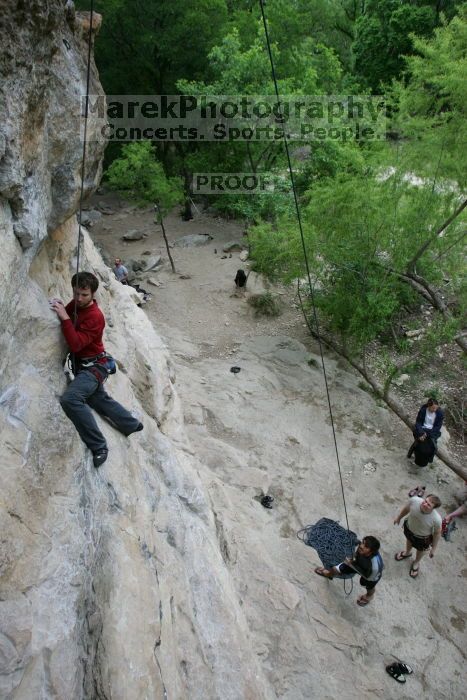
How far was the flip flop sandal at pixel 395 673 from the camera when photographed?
5.04 meters

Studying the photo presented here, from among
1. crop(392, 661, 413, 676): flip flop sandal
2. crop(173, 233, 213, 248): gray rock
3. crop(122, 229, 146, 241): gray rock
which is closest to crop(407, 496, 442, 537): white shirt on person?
crop(392, 661, 413, 676): flip flop sandal

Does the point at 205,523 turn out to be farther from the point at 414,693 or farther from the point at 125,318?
the point at 125,318

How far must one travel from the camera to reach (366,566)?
202 inches

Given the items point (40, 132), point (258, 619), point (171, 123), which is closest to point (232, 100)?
point (171, 123)

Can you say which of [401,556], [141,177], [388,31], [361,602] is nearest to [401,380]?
[401,556]

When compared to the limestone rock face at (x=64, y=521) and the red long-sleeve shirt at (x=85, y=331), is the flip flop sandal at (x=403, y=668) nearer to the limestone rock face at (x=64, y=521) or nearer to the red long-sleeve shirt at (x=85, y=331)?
the limestone rock face at (x=64, y=521)

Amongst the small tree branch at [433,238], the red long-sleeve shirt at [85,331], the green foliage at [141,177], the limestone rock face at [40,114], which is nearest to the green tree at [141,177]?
the green foliage at [141,177]

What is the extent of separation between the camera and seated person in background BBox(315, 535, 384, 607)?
16.4 feet

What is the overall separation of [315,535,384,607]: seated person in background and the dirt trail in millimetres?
345

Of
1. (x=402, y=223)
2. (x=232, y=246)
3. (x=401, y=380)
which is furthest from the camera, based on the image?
(x=232, y=246)

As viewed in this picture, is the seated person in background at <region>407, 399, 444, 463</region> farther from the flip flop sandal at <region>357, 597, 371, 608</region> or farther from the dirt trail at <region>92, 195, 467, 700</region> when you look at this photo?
the flip flop sandal at <region>357, 597, 371, 608</region>

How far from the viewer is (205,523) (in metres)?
4.98

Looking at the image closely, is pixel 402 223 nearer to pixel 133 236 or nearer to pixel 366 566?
pixel 366 566

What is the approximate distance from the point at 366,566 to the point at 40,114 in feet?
17.8
